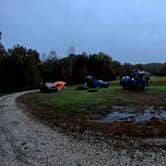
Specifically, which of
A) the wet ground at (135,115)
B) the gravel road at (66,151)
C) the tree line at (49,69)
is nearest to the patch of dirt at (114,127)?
the wet ground at (135,115)

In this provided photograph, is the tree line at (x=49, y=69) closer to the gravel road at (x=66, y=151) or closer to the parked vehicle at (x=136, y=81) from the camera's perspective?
the parked vehicle at (x=136, y=81)

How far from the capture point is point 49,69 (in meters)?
101

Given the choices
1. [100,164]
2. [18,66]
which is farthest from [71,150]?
[18,66]

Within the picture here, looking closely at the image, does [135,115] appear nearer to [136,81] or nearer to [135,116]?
[135,116]

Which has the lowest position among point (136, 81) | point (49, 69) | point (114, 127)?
point (114, 127)

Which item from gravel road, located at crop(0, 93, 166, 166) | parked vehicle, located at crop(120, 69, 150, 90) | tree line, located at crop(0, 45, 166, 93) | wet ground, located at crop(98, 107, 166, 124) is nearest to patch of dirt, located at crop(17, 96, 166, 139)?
wet ground, located at crop(98, 107, 166, 124)

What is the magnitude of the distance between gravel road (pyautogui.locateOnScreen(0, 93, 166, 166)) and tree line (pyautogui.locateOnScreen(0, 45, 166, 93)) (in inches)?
2350

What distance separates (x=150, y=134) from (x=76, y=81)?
247ft

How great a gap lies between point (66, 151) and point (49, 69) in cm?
8632

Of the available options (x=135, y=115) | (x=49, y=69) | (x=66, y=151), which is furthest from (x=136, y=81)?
(x=49, y=69)

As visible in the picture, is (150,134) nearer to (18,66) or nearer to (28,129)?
(28,129)

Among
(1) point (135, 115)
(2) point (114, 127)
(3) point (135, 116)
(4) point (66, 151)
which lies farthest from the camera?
(1) point (135, 115)

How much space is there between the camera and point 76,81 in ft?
306

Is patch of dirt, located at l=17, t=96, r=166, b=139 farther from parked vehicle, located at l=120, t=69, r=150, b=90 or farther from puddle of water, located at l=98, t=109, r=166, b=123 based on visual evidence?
parked vehicle, located at l=120, t=69, r=150, b=90
